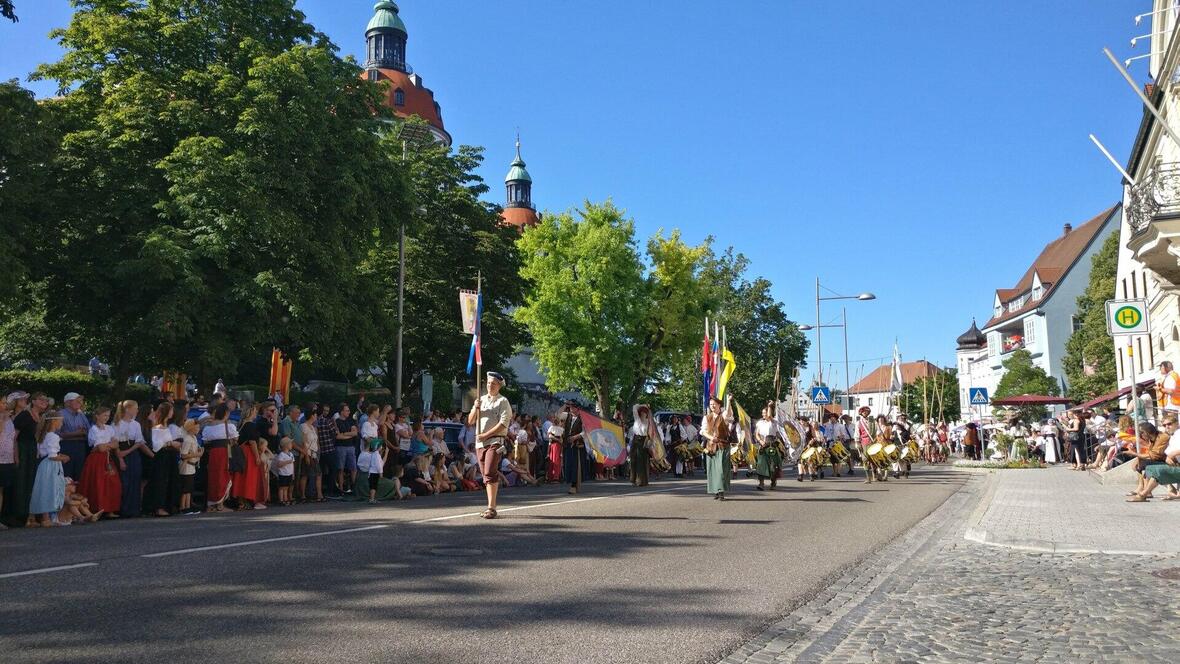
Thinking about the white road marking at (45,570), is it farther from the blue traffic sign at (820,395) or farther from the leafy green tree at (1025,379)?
the leafy green tree at (1025,379)

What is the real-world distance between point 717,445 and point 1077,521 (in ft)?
18.0

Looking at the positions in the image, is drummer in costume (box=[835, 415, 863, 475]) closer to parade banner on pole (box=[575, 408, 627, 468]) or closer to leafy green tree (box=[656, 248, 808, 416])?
parade banner on pole (box=[575, 408, 627, 468])

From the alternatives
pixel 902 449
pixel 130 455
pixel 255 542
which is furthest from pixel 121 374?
pixel 902 449

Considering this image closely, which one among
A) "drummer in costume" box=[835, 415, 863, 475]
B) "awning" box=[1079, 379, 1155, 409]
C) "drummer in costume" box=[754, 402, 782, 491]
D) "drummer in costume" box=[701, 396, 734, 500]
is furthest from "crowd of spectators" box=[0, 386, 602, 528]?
"awning" box=[1079, 379, 1155, 409]

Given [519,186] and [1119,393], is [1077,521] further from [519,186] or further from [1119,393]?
[519,186]

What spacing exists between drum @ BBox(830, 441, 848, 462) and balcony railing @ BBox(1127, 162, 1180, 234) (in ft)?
30.7

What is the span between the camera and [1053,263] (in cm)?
8438

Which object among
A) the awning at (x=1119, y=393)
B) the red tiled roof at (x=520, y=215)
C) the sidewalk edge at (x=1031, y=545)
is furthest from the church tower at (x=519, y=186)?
the sidewalk edge at (x=1031, y=545)

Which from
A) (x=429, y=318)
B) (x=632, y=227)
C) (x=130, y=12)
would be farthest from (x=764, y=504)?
(x=632, y=227)

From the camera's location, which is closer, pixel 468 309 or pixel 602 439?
pixel 602 439

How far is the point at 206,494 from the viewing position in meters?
14.6

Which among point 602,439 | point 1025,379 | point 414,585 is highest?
point 1025,379

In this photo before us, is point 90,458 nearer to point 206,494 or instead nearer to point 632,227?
point 206,494

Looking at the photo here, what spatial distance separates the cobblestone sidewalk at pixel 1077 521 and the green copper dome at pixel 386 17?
8398 centimetres
